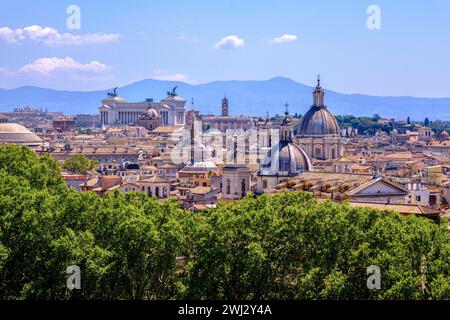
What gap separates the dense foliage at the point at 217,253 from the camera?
27.0 metres

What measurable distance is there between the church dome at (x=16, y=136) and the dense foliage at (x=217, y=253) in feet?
291

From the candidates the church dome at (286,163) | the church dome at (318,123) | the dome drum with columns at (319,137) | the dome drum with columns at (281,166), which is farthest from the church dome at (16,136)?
the church dome at (286,163)

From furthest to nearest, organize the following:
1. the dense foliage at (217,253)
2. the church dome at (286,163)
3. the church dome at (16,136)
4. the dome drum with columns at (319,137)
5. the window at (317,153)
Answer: the church dome at (16,136) < the window at (317,153) < the dome drum with columns at (319,137) < the church dome at (286,163) < the dense foliage at (217,253)

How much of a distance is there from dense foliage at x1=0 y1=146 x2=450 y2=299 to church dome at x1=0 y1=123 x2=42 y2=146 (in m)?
88.8

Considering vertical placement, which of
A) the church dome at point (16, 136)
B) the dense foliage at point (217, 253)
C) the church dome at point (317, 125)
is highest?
the church dome at point (317, 125)

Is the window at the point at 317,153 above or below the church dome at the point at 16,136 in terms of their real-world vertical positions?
below

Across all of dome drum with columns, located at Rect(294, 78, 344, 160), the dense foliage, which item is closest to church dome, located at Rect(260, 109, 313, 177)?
dome drum with columns, located at Rect(294, 78, 344, 160)

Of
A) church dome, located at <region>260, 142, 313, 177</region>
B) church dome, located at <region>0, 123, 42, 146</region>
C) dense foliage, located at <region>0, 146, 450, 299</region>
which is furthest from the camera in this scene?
church dome, located at <region>0, 123, 42, 146</region>

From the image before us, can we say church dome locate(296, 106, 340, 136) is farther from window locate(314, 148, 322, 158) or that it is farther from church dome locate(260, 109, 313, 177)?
church dome locate(260, 109, 313, 177)

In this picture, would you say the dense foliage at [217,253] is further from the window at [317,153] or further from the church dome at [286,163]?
the window at [317,153]

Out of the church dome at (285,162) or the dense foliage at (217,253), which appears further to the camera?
the church dome at (285,162)

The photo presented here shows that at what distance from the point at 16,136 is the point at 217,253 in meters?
94.8

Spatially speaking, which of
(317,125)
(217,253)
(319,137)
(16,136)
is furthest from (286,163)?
(16,136)

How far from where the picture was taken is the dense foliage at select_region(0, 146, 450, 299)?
27.0 m
